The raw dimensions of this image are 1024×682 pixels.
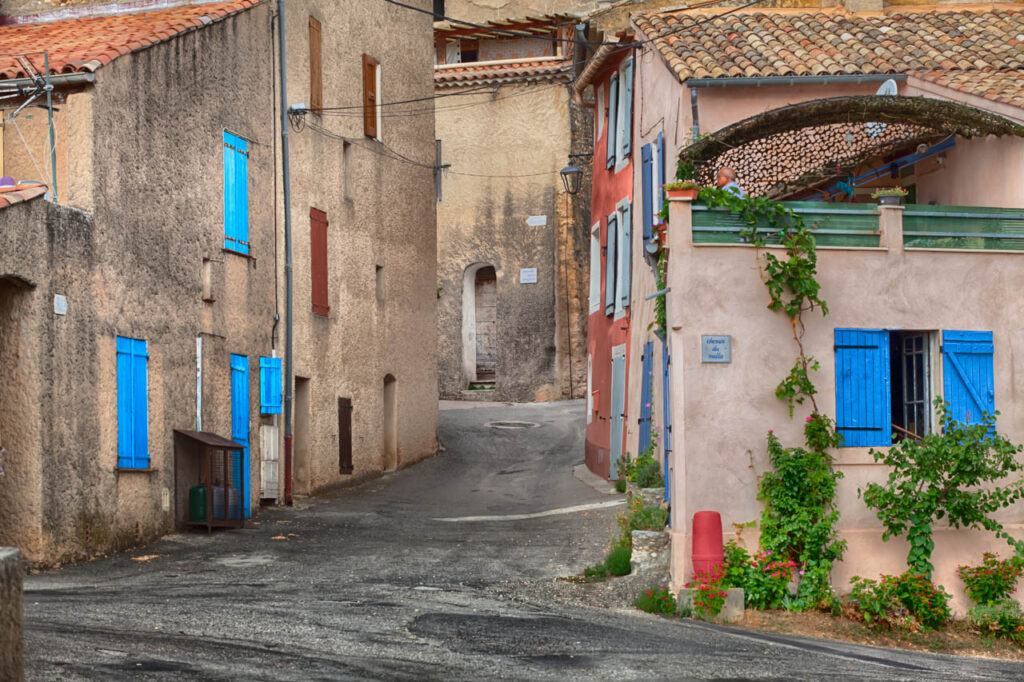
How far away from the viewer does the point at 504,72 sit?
35.7 m

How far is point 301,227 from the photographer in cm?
2223

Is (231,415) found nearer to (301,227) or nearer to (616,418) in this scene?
(301,227)

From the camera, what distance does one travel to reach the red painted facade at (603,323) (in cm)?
2256

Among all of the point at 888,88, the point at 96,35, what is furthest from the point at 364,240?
the point at 888,88

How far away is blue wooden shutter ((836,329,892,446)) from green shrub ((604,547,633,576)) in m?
2.53

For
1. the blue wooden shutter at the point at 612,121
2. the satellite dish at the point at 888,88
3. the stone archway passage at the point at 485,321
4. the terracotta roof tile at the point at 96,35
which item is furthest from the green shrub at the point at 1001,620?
the stone archway passage at the point at 485,321

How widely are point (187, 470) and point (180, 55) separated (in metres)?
5.34

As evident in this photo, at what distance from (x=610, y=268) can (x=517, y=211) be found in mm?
13145

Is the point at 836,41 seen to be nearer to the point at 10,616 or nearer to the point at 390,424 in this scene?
the point at 390,424

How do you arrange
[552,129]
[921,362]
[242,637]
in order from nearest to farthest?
[242,637] → [921,362] → [552,129]

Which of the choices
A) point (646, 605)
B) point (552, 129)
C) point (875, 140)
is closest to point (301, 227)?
point (875, 140)

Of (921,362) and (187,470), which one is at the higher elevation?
(921,362)

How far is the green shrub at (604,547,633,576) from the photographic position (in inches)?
571

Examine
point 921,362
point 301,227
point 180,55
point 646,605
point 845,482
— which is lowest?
point 646,605
